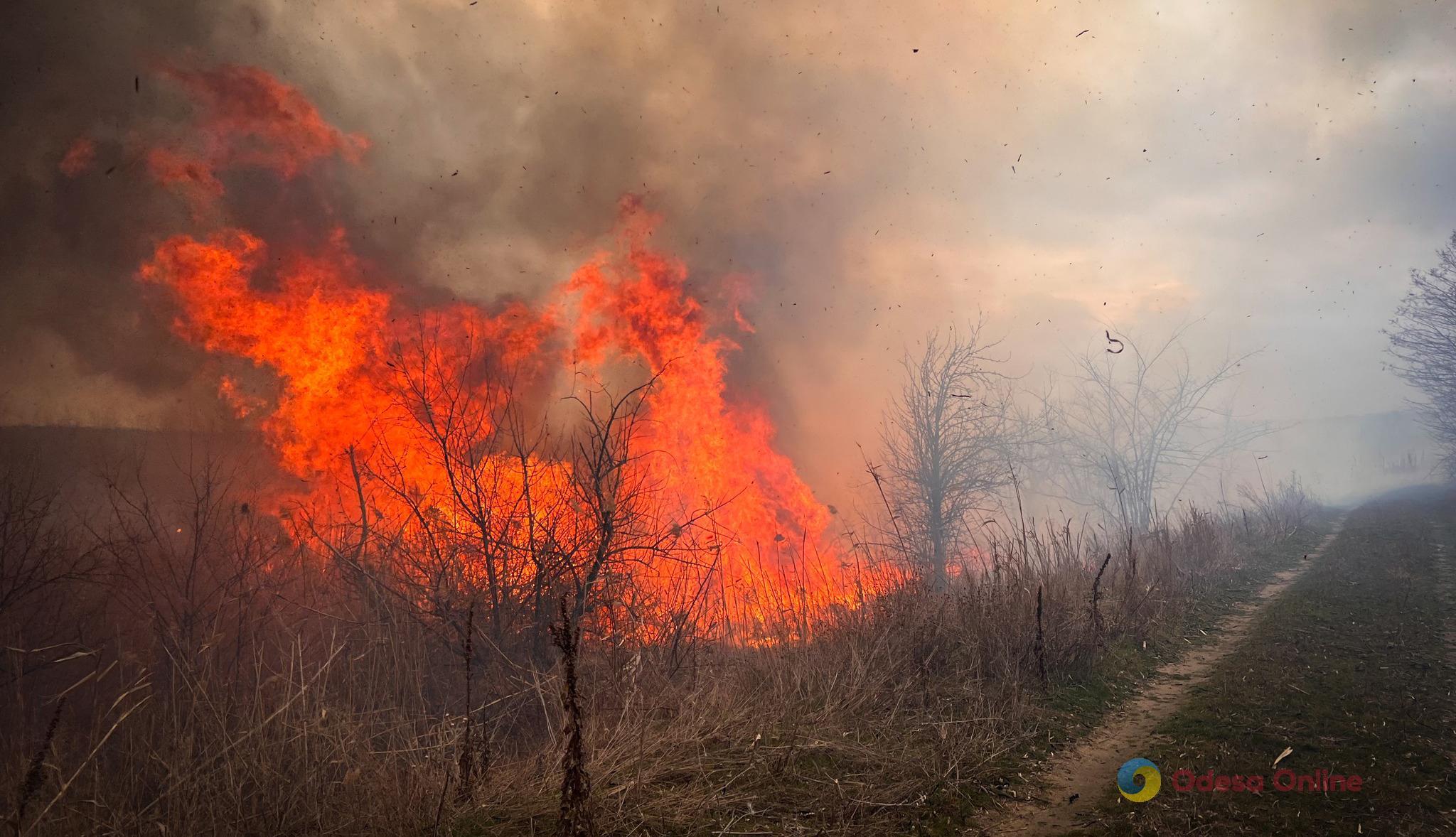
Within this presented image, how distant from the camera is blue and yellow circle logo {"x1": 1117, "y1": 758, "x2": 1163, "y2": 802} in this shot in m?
4.76

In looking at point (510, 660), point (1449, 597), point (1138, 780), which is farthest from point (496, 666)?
point (1449, 597)

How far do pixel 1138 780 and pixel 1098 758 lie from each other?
1.97 feet

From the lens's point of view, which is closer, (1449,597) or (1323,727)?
(1323,727)

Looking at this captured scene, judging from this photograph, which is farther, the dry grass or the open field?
the open field

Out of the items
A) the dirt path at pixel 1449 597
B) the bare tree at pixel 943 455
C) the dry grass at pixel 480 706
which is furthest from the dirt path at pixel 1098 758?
the bare tree at pixel 943 455

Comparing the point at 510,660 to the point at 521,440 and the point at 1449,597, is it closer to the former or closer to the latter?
the point at 521,440

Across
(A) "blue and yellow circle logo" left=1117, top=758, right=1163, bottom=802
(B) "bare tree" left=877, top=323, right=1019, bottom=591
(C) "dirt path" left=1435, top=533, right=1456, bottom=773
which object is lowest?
(A) "blue and yellow circle logo" left=1117, top=758, right=1163, bottom=802

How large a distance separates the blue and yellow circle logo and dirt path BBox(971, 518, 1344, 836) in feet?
0.24

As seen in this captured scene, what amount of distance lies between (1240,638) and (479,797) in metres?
10.4

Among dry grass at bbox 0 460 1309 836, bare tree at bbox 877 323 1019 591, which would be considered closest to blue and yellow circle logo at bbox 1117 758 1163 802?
dry grass at bbox 0 460 1309 836

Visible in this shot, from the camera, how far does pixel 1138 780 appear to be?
5.07m

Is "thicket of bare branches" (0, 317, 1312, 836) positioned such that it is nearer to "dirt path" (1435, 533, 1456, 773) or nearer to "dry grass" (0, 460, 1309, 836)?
"dry grass" (0, 460, 1309, 836)

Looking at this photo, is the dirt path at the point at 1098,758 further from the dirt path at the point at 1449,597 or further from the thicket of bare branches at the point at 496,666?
the dirt path at the point at 1449,597

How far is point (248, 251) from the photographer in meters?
19.4
